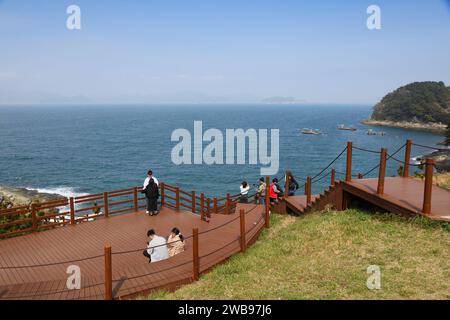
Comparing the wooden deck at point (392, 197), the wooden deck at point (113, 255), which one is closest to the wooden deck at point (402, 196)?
the wooden deck at point (392, 197)

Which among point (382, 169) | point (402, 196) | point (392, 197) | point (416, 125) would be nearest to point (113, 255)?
point (382, 169)

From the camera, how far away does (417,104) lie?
356 feet

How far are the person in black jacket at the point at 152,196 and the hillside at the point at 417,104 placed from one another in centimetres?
10444

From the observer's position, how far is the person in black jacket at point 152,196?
1298 centimetres

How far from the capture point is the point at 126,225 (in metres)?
12.2

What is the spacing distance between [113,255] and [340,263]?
5.65 metres

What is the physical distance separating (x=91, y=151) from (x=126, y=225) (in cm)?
5653

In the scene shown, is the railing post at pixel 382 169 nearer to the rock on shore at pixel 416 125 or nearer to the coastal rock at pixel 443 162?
the coastal rock at pixel 443 162

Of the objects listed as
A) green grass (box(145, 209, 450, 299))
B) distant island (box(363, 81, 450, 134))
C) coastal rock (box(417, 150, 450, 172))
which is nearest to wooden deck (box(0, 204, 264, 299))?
green grass (box(145, 209, 450, 299))

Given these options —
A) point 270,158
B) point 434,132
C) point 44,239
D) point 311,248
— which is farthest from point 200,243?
point 434,132

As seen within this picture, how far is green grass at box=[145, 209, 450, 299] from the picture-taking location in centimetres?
611

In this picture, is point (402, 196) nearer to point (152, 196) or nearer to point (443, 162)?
point (152, 196)

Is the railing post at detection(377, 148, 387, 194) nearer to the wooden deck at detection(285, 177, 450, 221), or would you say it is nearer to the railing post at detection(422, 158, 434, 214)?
the wooden deck at detection(285, 177, 450, 221)

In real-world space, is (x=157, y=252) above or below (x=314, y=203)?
below
